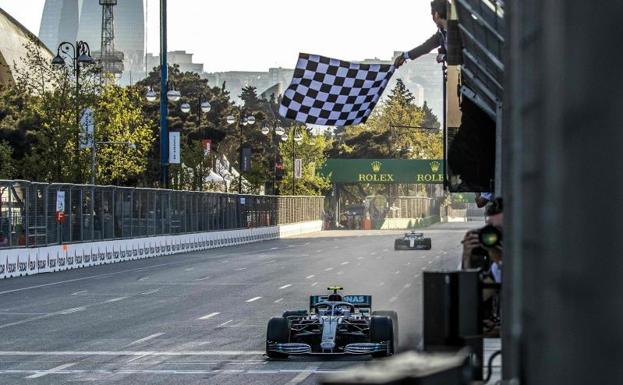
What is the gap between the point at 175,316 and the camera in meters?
25.4

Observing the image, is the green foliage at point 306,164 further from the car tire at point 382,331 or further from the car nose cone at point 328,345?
the car tire at point 382,331

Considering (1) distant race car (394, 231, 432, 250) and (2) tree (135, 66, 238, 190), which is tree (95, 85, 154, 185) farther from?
(1) distant race car (394, 231, 432, 250)

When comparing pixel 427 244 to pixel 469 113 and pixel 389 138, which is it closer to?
pixel 469 113

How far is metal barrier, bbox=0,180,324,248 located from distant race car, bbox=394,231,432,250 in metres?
10.2

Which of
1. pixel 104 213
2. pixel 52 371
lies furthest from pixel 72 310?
pixel 104 213

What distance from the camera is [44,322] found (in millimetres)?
23969

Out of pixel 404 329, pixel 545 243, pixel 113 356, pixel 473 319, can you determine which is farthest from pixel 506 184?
pixel 404 329

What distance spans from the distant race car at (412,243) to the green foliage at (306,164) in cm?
6460

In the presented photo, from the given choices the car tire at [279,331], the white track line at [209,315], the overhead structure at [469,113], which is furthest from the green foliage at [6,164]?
the car tire at [279,331]

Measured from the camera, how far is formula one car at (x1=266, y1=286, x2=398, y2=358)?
56.2 ft

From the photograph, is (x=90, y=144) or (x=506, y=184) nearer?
(x=506, y=184)

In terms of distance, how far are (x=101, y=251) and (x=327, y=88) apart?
A: 32.5 metres

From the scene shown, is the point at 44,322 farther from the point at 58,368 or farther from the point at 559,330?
the point at 559,330

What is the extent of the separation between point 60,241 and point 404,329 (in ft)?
82.5
